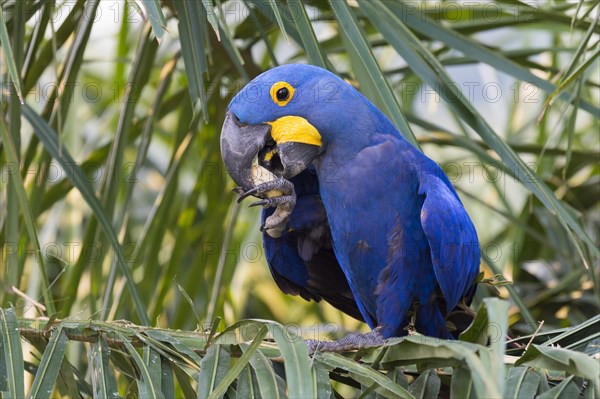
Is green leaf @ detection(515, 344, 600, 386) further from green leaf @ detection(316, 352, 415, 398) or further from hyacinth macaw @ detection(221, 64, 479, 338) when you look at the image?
hyacinth macaw @ detection(221, 64, 479, 338)

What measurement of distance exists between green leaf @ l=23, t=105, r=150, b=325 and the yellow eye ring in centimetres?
39

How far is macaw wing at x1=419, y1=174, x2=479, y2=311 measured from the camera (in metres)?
1.49

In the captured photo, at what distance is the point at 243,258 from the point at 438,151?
0.85 m

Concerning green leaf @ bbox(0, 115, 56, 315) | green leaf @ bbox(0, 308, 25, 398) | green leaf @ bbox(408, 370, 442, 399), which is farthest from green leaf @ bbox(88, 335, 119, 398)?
green leaf @ bbox(408, 370, 442, 399)

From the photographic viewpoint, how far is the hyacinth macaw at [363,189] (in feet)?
4.99

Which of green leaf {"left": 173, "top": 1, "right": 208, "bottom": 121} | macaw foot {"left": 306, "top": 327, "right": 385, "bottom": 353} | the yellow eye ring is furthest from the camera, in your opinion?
the yellow eye ring

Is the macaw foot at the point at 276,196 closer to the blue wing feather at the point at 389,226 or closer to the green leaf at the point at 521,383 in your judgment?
the blue wing feather at the point at 389,226

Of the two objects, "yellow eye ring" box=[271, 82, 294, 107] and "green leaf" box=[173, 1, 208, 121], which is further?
"yellow eye ring" box=[271, 82, 294, 107]

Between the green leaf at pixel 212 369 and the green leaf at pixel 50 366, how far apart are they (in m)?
0.18

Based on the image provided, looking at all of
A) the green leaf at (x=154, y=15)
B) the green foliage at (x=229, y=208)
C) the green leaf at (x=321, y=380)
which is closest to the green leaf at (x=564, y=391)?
the green foliage at (x=229, y=208)

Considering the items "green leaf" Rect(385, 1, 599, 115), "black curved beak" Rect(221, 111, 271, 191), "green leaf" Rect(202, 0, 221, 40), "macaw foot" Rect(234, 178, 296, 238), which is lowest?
"macaw foot" Rect(234, 178, 296, 238)

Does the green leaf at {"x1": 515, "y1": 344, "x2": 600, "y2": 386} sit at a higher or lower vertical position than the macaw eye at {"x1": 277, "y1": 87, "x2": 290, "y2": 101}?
lower

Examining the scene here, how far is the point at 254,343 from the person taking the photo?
3.31 feet

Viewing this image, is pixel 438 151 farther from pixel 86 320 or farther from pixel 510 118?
pixel 86 320
